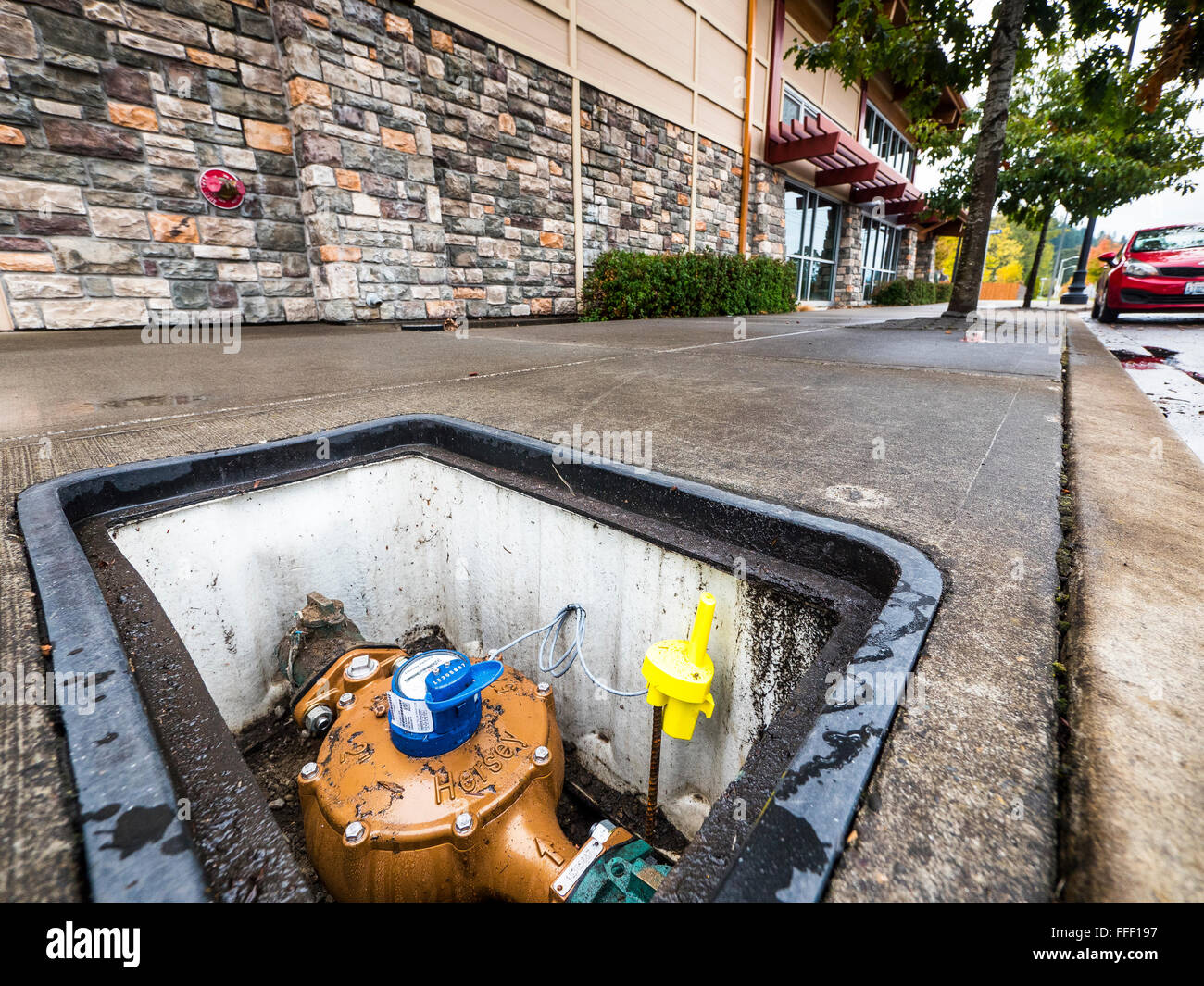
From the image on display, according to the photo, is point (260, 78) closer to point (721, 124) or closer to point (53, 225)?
point (53, 225)

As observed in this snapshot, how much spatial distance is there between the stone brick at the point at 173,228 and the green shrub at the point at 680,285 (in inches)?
182

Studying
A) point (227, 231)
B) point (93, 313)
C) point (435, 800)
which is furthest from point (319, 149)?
point (435, 800)

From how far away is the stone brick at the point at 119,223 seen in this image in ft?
14.3

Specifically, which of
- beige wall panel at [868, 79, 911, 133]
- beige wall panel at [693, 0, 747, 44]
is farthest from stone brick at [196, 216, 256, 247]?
beige wall panel at [868, 79, 911, 133]

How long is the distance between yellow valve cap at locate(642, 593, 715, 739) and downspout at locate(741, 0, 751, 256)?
1109 centimetres

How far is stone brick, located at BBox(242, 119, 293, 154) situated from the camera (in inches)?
194

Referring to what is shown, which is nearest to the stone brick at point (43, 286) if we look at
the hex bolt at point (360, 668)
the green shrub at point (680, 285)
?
the hex bolt at point (360, 668)

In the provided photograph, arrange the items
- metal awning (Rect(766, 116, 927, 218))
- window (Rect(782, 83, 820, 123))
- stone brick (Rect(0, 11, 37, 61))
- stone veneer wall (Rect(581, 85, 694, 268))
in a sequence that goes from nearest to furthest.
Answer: stone brick (Rect(0, 11, 37, 61))
stone veneer wall (Rect(581, 85, 694, 268))
metal awning (Rect(766, 116, 927, 218))
window (Rect(782, 83, 820, 123))

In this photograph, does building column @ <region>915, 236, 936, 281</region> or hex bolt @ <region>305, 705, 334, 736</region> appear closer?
hex bolt @ <region>305, 705, 334, 736</region>

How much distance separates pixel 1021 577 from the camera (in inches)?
41.6

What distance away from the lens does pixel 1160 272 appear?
8.01 metres

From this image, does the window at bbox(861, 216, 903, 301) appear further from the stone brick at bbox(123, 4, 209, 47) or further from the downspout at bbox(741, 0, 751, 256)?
the stone brick at bbox(123, 4, 209, 47)

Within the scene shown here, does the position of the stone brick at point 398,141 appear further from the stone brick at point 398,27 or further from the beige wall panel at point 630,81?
the beige wall panel at point 630,81

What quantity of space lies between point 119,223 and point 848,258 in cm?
1555
